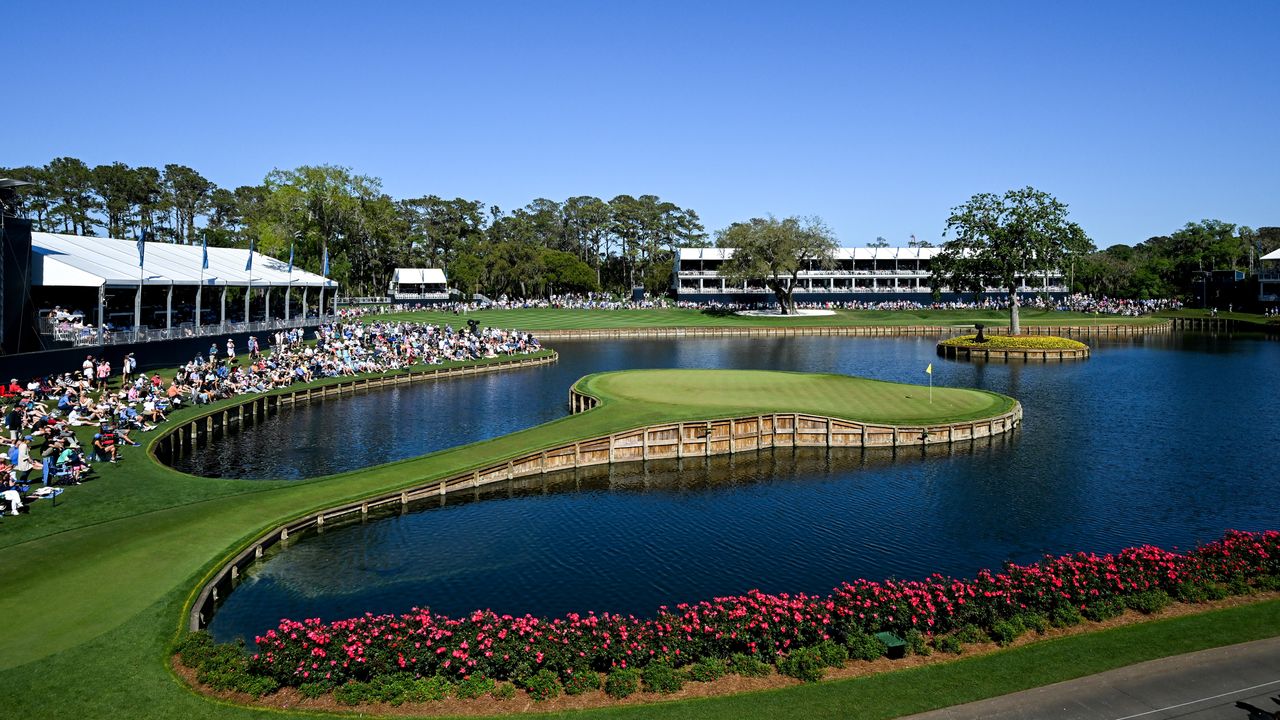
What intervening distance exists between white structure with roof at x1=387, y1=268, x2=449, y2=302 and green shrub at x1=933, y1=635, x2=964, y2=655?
441 feet

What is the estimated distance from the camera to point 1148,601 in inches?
798

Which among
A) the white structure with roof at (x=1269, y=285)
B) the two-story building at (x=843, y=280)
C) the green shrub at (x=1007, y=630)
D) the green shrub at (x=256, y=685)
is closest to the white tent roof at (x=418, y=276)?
the two-story building at (x=843, y=280)

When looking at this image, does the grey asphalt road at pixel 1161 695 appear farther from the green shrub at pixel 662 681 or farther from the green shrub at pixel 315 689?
the green shrub at pixel 315 689

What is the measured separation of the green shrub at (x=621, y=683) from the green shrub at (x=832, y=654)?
3.98 m

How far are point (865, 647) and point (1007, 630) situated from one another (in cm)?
366

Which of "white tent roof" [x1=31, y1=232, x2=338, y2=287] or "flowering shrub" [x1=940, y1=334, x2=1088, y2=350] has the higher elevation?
"white tent roof" [x1=31, y1=232, x2=338, y2=287]

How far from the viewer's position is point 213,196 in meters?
172

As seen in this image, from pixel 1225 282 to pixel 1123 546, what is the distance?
14883cm

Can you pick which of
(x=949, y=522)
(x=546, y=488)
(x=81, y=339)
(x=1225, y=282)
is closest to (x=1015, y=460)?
(x=949, y=522)

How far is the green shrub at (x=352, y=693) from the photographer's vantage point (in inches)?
642

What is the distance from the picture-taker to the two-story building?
530 ft

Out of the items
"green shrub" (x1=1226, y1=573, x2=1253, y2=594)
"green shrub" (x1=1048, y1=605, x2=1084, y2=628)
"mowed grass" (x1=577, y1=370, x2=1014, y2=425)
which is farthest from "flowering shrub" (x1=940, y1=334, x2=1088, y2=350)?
"green shrub" (x1=1048, y1=605, x2=1084, y2=628)

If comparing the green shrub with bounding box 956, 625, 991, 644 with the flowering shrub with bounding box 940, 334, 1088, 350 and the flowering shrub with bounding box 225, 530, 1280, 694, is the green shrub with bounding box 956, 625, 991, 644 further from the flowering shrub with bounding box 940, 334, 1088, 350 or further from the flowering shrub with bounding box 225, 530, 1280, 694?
the flowering shrub with bounding box 940, 334, 1088, 350

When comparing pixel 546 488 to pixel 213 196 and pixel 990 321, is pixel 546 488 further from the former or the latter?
pixel 213 196
